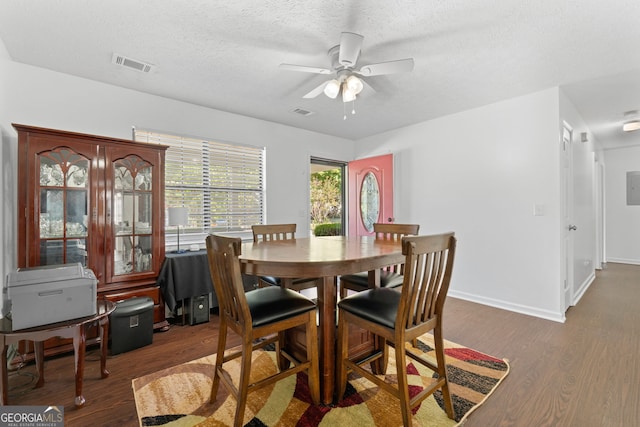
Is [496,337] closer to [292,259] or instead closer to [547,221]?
[547,221]

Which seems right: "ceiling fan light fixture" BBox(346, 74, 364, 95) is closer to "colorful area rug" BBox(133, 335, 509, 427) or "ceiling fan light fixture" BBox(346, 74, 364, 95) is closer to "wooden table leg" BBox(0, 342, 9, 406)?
"colorful area rug" BBox(133, 335, 509, 427)

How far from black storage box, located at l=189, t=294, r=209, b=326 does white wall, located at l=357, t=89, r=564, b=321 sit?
10.1 feet

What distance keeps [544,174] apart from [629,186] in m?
4.58

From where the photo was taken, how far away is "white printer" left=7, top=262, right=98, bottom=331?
64.8 inches

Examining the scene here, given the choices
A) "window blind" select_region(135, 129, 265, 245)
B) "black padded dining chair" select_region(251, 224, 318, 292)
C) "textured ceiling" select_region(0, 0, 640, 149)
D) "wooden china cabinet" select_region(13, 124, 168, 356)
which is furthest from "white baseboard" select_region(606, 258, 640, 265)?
"wooden china cabinet" select_region(13, 124, 168, 356)

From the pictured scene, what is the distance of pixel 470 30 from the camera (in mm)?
2045

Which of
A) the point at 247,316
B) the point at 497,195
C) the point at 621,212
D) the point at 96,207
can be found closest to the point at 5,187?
the point at 96,207

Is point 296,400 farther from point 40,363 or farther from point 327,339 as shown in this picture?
point 40,363

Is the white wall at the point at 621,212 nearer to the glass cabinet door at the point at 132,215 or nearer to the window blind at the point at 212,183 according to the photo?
the window blind at the point at 212,183

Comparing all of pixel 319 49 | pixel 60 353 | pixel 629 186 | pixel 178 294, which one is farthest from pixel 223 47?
pixel 629 186

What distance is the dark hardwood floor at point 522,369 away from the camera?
65.7 inches

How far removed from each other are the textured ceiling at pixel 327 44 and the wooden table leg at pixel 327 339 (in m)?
1.77

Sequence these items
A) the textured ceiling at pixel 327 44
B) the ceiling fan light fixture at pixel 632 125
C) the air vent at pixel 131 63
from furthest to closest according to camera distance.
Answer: the ceiling fan light fixture at pixel 632 125, the air vent at pixel 131 63, the textured ceiling at pixel 327 44

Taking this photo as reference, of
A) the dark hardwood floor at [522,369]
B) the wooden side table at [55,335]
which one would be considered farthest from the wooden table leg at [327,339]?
the wooden side table at [55,335]
